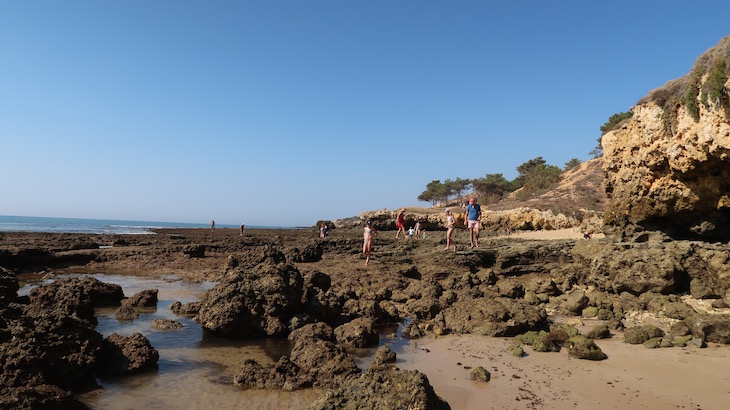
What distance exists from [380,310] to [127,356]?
5.26 meters

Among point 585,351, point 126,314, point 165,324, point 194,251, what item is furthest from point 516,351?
point 194,251

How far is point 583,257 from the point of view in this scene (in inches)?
515

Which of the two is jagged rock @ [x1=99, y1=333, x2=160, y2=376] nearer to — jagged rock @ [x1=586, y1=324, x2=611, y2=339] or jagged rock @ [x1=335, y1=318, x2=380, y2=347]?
jagged rock @ [x1=335, y1=318, x2=380, y2=347]

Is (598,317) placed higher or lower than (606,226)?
lower

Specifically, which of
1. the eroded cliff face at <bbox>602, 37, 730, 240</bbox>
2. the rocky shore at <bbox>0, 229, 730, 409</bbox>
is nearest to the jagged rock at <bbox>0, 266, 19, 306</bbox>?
the rocky shore at <bbox>0, 229, 730, 409</bbox>

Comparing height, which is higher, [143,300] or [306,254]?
[306,254]

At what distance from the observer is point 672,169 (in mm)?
12078

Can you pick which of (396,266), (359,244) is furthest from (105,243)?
(396,266)

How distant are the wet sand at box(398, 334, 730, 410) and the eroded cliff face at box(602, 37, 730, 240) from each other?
21.7 feet

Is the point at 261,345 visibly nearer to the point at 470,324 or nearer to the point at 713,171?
the point at 470,324

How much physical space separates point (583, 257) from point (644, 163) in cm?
412

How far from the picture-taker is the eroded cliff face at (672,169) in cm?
1051

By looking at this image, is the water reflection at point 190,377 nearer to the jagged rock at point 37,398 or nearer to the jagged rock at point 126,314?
the jagged rock at point 126,314

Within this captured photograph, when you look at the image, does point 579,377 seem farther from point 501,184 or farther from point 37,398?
point 501,184
